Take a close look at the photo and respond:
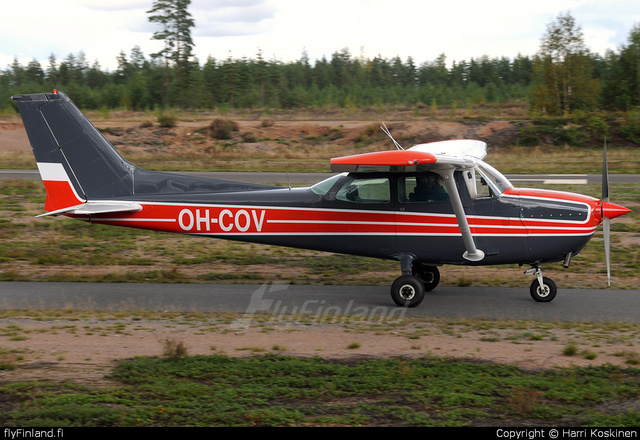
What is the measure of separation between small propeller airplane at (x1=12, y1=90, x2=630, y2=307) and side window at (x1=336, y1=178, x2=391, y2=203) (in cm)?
2

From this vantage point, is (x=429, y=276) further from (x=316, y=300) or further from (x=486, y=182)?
(x=316, y=300)

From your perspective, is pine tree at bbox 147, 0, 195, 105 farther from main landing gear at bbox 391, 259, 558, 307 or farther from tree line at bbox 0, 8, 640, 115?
main landing gear at bbox 391, 259, 558, 307

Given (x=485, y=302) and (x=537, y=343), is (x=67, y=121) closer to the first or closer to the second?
(x=485, y=302)

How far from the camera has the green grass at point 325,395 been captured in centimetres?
557

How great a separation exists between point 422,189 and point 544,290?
2.58 meters

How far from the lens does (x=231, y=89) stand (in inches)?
2339

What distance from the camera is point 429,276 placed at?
1118cm

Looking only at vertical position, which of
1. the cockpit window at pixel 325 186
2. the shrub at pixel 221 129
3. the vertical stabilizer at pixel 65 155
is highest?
the shrub at pixel 221 129

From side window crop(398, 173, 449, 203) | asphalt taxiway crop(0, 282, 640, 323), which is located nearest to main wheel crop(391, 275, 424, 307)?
asphalt taxiway crop(0, 282, 640, 323)

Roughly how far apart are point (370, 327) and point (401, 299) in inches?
50.2

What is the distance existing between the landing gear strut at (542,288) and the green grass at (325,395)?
3315mm

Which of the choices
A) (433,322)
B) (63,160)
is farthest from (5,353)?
(433,322)

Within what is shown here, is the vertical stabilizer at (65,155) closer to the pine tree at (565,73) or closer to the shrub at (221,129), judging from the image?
the shrub at (221,129)

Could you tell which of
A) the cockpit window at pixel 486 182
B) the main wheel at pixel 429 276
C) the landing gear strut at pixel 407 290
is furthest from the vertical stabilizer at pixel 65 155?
the cockpit window at pixel 486 182
